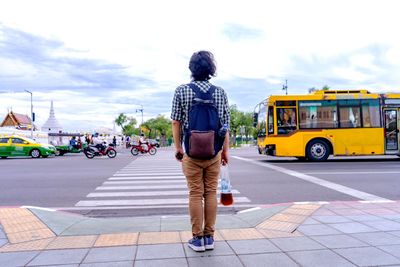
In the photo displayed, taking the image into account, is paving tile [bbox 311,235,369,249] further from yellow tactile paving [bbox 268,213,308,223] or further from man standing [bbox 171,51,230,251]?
man standing [bbox 171,51,230,251]

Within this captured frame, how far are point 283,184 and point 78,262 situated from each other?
6.85 meters

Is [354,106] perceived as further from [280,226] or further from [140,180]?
[280,226]

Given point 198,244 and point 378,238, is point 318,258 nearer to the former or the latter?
point 378,238

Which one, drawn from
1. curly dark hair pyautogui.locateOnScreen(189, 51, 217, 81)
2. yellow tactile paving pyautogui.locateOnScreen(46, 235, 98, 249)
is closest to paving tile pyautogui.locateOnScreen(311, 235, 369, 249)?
curly dark hair pyautogui.locateOnScreen(189, 51, 217, 81)

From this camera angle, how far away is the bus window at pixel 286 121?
53.7 feet

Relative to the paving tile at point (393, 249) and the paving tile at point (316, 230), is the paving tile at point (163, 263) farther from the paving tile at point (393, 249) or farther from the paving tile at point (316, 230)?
the paving tile at point (393, 249)

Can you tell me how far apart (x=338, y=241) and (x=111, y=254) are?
259cm

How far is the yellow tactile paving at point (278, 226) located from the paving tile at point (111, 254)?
1.84 metres

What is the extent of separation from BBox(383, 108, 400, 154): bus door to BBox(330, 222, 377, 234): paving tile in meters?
12.9

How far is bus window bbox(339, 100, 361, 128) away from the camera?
→ 16.5 meters

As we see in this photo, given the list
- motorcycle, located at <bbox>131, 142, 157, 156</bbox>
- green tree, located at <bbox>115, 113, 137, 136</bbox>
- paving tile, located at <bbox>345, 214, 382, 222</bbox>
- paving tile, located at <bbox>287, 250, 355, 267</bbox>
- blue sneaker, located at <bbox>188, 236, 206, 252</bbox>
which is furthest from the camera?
green tree, located at <bbox>115, 113, 137, 136</bbox>

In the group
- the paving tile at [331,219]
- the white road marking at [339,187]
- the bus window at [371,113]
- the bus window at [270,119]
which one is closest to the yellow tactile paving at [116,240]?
the paving tile at [331,219]

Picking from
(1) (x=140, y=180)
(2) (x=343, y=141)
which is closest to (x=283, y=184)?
(1) (x=140, y=180)

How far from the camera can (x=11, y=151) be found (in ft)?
79.6
